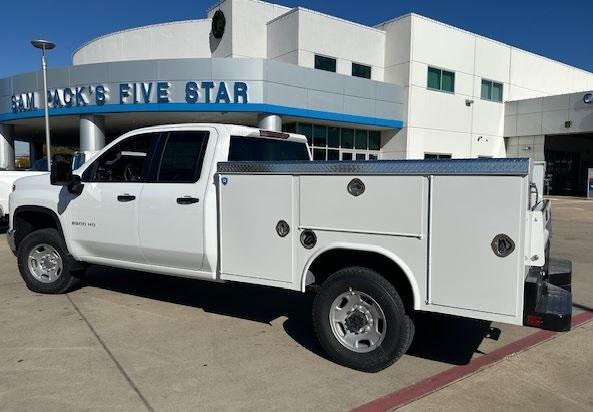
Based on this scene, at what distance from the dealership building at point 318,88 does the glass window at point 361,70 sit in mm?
97

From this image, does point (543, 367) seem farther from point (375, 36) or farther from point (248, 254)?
point (375, 36)

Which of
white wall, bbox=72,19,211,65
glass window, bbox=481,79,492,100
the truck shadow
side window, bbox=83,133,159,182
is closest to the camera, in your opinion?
the truck shadow

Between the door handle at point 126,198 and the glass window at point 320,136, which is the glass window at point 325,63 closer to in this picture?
the glass window at point 320,136

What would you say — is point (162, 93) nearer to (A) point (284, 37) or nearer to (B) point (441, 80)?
(A) point (284, 37)

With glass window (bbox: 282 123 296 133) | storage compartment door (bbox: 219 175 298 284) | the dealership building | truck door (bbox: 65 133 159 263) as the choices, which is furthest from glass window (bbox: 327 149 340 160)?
storage compartment door (bbox: 219 175 298 284)

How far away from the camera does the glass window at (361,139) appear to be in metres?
27.9

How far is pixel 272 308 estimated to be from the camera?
6129 mm

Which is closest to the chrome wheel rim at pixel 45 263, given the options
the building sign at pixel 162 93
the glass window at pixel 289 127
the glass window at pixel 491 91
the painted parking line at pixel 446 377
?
the painted parking line at pixel 446 377

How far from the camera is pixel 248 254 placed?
478cm

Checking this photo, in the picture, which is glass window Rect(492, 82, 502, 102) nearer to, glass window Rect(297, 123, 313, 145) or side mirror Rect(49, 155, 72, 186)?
glass window Rect(297, 123, 313, 145)

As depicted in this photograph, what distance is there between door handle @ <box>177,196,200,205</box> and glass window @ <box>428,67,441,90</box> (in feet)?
83.4

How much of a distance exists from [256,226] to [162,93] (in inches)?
750

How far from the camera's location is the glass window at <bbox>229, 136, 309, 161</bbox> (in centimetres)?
536

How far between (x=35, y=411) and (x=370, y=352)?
8.37 ft
